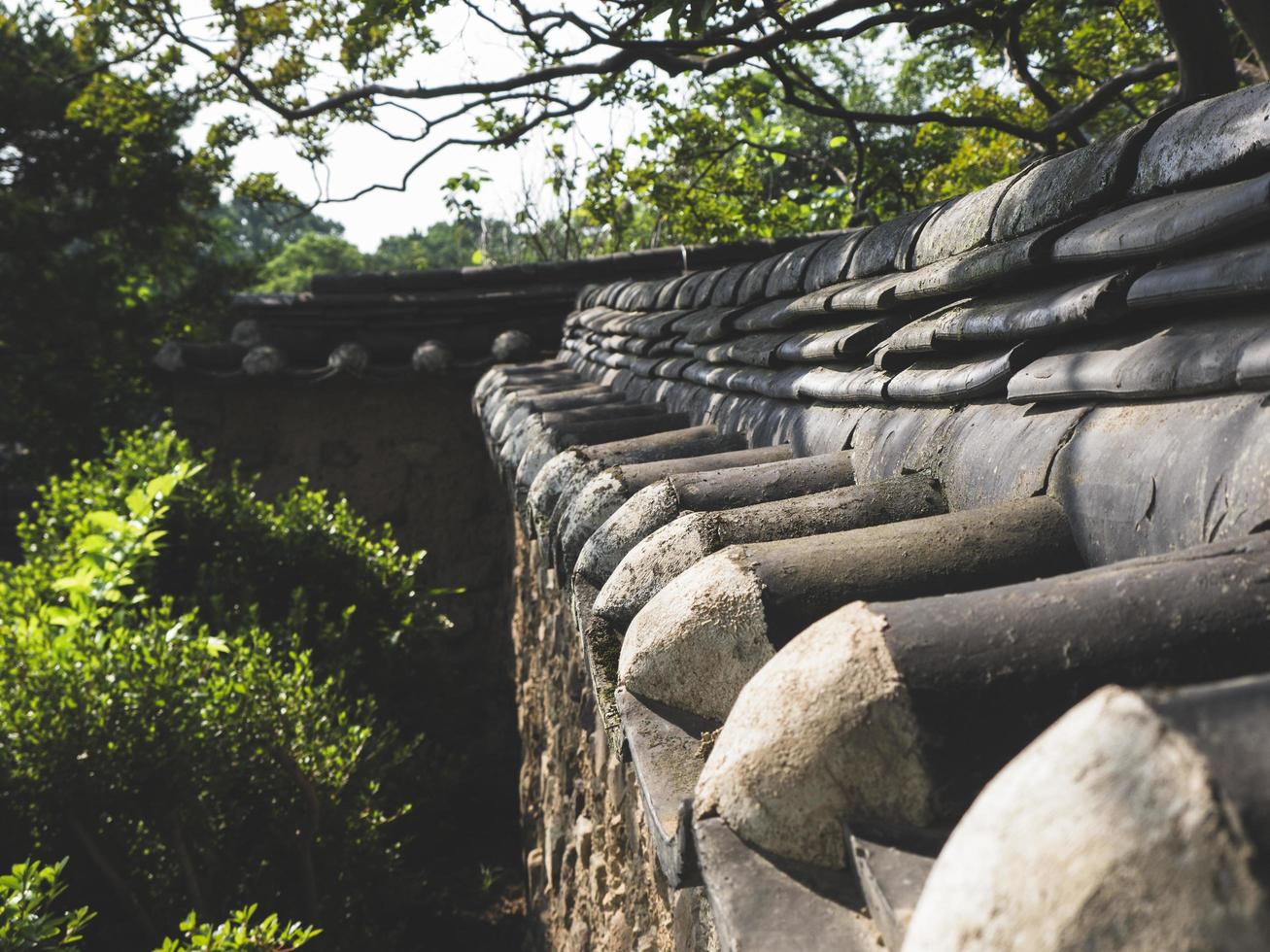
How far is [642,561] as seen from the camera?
1269 mm

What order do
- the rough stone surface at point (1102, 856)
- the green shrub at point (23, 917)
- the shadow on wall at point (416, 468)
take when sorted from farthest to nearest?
the shadow on wall at point (416, 468) → the green shrub at point (23, 917) → the rough stone surface at point (1102, 856)

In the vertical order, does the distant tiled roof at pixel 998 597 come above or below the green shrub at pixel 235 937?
above

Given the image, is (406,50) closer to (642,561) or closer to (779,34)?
(779,34)

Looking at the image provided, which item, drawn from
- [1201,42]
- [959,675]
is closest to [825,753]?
[959,675]

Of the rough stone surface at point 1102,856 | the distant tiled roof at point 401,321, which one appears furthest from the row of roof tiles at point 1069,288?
the distant tiled roof at point 401,321

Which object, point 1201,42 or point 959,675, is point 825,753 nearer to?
point 959,675

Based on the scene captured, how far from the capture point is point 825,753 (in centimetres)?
72

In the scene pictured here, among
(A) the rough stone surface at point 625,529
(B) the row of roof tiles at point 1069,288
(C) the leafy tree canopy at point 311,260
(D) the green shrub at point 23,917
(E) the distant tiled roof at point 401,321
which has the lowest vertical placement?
(D) the green shrub at point 23,917

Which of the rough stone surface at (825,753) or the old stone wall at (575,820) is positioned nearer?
the rough stone surface at (825,753)

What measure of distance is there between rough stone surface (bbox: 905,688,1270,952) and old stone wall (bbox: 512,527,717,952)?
0.64 meters

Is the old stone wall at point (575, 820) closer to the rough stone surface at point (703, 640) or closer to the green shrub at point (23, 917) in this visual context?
the rough stone surface at point (703, 640)

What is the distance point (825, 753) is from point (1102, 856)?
0.29 metres

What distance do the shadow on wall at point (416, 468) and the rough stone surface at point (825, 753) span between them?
589cm

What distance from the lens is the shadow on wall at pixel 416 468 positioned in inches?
265
